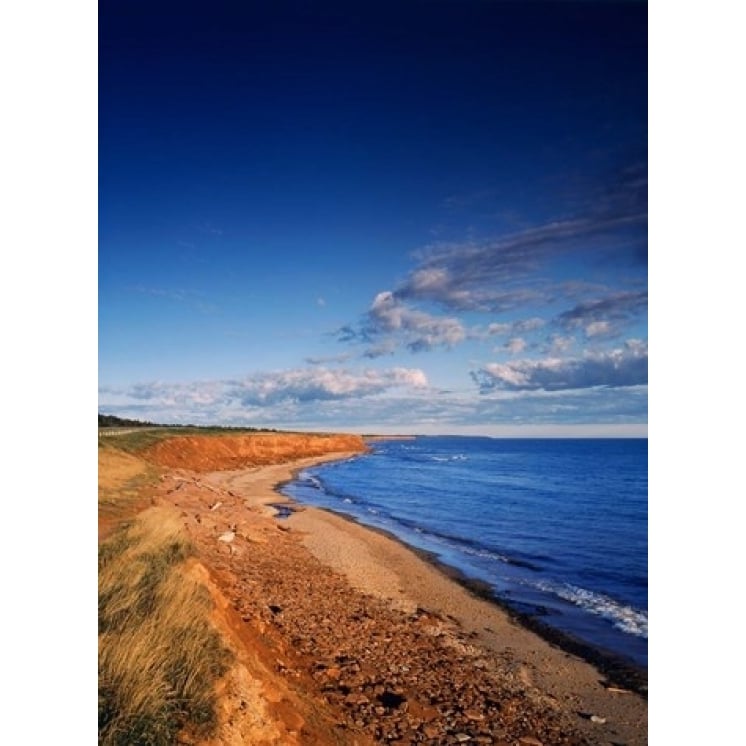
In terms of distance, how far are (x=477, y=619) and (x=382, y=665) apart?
0.99 meters

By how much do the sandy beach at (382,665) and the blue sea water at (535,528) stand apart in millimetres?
498

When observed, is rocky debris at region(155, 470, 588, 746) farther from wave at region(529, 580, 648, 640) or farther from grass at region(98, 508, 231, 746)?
wave at region(529, 580, 648, 640)

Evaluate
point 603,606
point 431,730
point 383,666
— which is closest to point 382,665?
point 383,666

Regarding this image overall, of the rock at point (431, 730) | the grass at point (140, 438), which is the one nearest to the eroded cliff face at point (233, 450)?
the grass at point (140, 438)

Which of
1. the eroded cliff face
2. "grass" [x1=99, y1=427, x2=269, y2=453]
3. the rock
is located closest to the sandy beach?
the rock

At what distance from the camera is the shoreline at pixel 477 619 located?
2260 millimetres

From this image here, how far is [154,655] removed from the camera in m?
1.68

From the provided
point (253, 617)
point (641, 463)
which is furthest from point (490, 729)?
point (641, 463)

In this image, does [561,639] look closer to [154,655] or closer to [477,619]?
[477,619]

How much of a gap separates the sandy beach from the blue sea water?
0.50 meters
